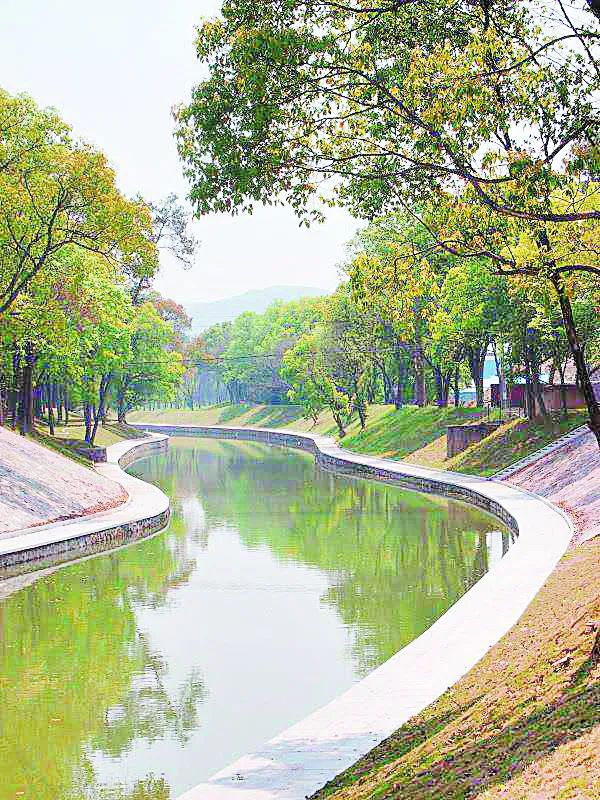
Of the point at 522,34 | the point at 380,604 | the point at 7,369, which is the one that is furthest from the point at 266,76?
the point at 7,369

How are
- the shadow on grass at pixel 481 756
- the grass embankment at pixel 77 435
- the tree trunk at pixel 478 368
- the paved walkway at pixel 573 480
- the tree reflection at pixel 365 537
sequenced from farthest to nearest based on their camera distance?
the tree trunk at pixel 478 368 → the grass embankment at pixel 77 435 → the paved walkway at pixel 573 480 → the tree reflection at pixel 365 537 → the shadow on grass at pixel 481 756

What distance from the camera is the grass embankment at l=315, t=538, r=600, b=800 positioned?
6715 millimetres

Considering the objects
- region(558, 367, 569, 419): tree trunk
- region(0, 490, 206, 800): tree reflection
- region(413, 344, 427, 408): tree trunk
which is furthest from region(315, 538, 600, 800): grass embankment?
region(413, 344, 427, 408): tree trunk

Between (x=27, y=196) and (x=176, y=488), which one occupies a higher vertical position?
(x=27, y=196)

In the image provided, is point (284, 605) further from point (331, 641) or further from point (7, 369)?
point (7, 369)

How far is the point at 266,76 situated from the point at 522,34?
2601 mm

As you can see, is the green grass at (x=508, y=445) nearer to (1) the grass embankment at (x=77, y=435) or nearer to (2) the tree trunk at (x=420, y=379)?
(2) the tree trunk at (x=420, y=379)

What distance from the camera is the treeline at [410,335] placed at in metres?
13.4

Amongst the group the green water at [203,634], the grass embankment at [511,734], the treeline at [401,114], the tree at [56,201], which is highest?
the tree at [56,201]

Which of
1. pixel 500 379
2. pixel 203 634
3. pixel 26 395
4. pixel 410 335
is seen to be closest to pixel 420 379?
pixel 500 379

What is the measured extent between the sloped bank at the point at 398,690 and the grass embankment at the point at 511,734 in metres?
0.27

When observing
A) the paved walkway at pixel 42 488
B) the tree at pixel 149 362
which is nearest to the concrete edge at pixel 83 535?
the paved walkway at pixel 42 488

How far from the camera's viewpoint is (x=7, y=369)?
1704 inches

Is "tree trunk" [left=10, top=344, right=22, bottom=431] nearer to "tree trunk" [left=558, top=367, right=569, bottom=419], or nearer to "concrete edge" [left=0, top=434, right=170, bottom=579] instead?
"concrete edge" [left=0, top=434, right=170, bottom=579]
